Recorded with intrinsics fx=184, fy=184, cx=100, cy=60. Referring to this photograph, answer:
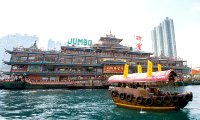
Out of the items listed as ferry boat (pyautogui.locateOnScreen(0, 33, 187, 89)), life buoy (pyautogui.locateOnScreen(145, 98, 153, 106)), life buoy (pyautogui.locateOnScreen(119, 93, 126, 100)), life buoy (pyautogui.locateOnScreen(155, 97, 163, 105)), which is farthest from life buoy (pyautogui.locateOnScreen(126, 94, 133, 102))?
ferry boat (pyautogui.locateOnScreen(0, 33, 187, 89))

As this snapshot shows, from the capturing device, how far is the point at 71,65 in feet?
201

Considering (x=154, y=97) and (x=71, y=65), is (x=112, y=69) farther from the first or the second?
(x=154, y=97)

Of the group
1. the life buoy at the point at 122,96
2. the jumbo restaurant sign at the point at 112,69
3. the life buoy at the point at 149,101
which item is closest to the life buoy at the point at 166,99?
the life buoy at the point at 149,101

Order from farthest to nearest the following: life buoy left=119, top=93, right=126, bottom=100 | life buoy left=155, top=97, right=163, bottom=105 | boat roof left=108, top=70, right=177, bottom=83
A: life buoy left=119, top=93, right=126, bottom=100, life buoy left=155, top=97, right=163, bottom=105, boat roof left=108, top=70, right=177, bottom=83

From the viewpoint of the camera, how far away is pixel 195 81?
76188 mm

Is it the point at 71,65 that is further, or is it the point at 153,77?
the point at 71,65

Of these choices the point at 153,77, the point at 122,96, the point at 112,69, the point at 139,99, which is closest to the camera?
the point at 153,77

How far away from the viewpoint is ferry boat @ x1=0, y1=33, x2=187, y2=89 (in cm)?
5347

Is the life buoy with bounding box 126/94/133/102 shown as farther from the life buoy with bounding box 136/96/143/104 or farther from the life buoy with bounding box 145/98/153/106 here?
the life buoy with bounding box 145/98/153/106

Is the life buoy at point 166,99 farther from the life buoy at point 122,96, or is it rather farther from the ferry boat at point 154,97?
the life buoy at point 122,96

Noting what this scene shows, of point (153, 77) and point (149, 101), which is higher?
point (153, 77)

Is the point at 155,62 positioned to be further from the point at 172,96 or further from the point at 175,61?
the point at 172,96

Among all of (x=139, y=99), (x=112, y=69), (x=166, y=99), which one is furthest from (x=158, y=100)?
(x=112, y=69)

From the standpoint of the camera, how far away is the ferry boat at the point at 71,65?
5347cm
